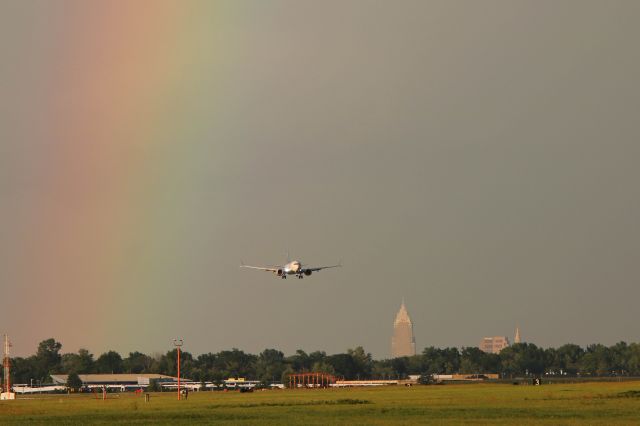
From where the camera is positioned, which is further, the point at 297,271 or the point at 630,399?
the point at 297,271

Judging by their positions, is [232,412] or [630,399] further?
[630,399]

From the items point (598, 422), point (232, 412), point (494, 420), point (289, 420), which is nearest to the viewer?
point (598, 422)

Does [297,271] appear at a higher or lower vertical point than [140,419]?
higher

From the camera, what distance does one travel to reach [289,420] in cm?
9819

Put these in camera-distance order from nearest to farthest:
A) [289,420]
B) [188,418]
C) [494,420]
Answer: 1. [494,420]
2. [289,420]
3. [188,418]

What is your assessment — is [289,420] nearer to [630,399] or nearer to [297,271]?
[630,399]

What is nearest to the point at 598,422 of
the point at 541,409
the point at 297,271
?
the point at 541,409

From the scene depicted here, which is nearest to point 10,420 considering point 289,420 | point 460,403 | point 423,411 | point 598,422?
point 289,420

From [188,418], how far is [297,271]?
66.7m

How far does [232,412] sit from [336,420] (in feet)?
87.5

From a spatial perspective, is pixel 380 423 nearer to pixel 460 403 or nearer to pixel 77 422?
pixel 77 422

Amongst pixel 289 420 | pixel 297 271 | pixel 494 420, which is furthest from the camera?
pixel 297 271

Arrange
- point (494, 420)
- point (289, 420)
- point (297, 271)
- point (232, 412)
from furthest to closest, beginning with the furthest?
point (297, 271), point (232, 412), point (289, 420), point (494, 420)

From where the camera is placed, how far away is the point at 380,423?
9075 cm
